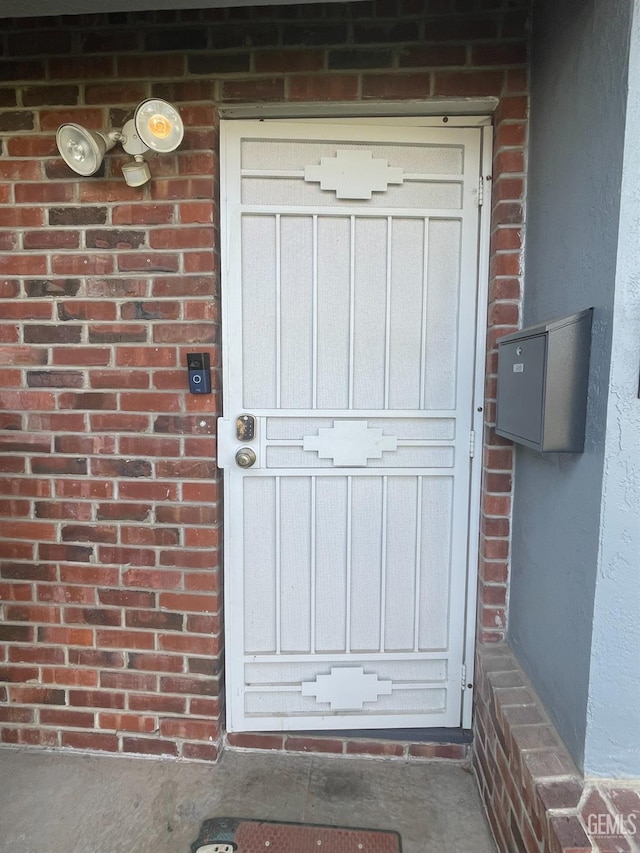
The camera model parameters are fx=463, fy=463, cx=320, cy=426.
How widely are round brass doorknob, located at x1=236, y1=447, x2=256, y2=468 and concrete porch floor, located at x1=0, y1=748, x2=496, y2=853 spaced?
1.24 m

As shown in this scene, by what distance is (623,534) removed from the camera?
3.95 feet

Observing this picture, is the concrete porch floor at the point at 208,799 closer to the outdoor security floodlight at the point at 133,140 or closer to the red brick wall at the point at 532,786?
the red brick wall at the point at 532,786

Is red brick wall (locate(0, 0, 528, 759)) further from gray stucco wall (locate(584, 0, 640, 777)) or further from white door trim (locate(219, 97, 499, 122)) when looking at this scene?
gray stucco wall (locate(584, 0, 640, 777))

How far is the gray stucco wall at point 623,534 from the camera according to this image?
1.14 metres

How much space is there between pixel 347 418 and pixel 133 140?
1275mm

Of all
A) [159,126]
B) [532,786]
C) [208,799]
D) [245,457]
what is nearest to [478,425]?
[245,457]

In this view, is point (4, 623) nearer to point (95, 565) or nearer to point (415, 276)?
point (95, 565)

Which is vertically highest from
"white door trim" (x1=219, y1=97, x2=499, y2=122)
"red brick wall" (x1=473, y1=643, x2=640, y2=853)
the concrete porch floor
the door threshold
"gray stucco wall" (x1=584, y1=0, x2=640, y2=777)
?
"white door trim" (x1=219, y1=97, x2=499, y2=122)

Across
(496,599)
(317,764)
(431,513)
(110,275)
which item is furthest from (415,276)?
(317,764)

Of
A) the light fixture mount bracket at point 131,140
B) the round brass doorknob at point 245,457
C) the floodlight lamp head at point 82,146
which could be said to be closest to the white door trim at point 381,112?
the light fixture mount bracket at point 131,140

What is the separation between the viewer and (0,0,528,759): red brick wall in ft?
5.55

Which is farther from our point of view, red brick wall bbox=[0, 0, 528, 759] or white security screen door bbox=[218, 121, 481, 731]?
white security screen door bbox=[218, 121, 481, 731]

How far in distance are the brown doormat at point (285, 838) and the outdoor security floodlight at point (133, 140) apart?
2342 mm

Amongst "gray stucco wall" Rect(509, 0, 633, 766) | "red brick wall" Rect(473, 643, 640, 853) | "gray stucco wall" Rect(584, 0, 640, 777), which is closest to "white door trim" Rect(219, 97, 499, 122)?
"gray stucco wall" Rect(509, 0, 633, 766)
